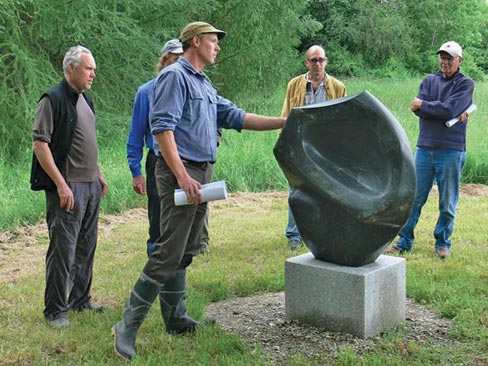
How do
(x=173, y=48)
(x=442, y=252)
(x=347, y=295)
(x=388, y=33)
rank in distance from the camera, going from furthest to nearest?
(x=388, y=33) → (x=442, y=252) → (x=173, y=48) → (x=347, y=295)

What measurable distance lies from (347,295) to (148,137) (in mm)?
2116

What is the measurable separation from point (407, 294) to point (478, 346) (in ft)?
3.58

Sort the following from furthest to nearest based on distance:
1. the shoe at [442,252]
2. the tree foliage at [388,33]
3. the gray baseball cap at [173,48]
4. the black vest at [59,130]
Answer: the tree foliage at [388,33], the shoe at [442,252], the gray baseball cap at [173,48], the black vest at [59,130]

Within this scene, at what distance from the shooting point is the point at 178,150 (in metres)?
3.98

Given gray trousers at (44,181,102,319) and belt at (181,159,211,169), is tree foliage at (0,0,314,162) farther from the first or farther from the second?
belt at (181,159,211,169)

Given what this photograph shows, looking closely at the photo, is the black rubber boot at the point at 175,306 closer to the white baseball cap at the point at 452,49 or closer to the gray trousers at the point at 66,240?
the gray trousers at the point at 66,240

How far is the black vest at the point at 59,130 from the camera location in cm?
454

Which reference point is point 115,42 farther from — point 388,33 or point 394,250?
point 388,33

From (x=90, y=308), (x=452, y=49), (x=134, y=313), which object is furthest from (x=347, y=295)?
(x=452, y=49)

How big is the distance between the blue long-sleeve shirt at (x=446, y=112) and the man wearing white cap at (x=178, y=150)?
2.77 meters

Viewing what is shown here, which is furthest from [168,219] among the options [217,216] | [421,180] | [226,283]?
[217,216]

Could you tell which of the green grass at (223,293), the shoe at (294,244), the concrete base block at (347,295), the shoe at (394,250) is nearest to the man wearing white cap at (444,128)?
the shoe at (394,250)

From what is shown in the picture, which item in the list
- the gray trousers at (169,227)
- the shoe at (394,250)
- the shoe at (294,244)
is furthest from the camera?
the shoe at (294,244)

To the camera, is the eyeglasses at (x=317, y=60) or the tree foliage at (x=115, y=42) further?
the tree foliage at (x=115, y=42)
